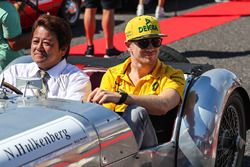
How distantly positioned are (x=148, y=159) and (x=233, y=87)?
103 centimetres

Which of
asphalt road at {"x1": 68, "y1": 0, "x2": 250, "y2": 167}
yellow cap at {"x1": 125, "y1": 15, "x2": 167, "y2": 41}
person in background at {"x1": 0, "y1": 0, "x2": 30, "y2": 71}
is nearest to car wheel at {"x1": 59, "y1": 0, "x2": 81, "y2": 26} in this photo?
asphalt road at {"x1": 68, "y1": 0, "x2": 250, "y2": 167}

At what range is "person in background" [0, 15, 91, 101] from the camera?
397 centimetres

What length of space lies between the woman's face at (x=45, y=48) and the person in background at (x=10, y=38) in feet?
5.42

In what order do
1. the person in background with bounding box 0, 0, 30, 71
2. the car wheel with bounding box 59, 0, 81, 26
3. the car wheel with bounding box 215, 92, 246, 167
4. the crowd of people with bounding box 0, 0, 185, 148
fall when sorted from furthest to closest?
the car wheel with bounding box 59, 0, 81, 26 → the person in background with bounding box 0, 0, 30, 71 → the car wheel with bounding box 215, 92, 246, 167 → the crowd of people with bounding box 0, 0, 185, 148

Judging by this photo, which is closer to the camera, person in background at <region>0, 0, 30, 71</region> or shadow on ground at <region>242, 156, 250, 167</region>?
shadow on ground at <region>242, 156, 250, 167</region>

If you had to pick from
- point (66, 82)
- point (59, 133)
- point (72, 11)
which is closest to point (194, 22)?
point (72, 11)

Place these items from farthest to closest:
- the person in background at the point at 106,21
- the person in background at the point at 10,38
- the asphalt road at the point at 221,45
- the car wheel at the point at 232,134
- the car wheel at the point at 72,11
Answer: the car wheel at the point at 72,11 → the asphalt road at the point at 221,45 → the person in background at the point at 106,21 → the person in background at the point at 10,38 → the car wheel at the point at 232,134

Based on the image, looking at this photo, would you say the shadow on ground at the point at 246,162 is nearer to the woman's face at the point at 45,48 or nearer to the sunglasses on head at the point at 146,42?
the sunglasses on head at the point at 146,42

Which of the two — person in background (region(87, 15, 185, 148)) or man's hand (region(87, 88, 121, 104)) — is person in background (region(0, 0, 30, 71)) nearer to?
person in background (region(87, 15, 185, 148))

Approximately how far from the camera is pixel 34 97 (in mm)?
3631

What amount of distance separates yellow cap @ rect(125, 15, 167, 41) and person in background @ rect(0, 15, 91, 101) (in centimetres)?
38

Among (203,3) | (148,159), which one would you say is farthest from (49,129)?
(203,3)

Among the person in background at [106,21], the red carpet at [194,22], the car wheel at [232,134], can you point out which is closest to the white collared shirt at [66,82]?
the car wheel at [232,134]

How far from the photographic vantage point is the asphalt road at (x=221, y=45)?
343 inches
